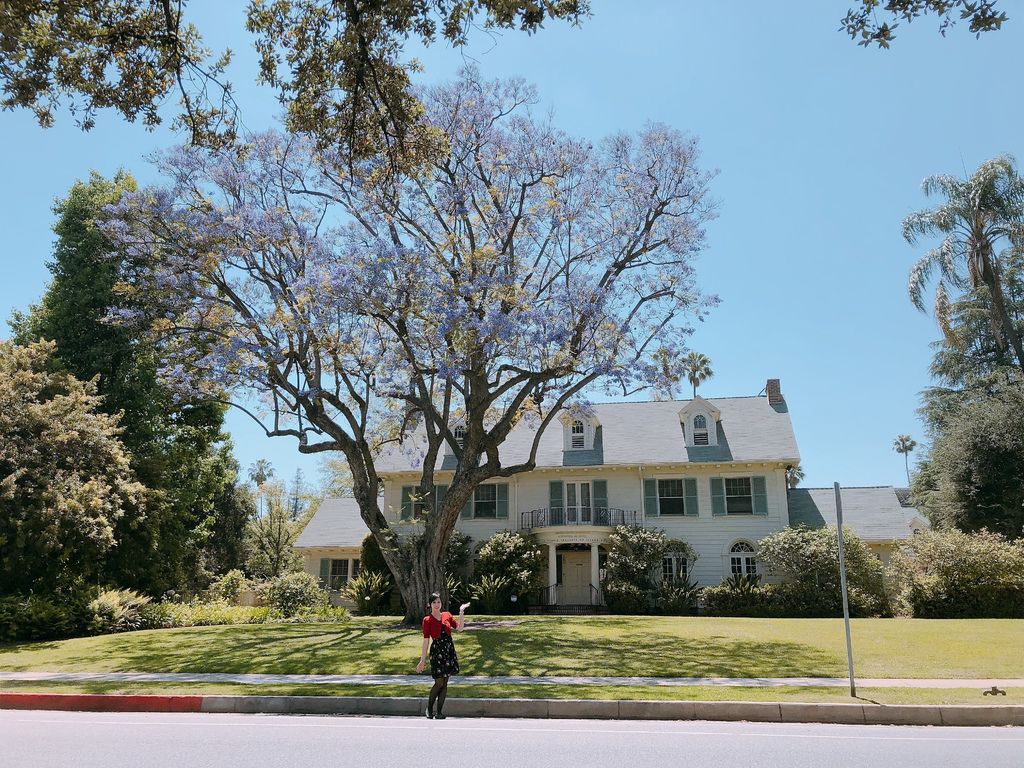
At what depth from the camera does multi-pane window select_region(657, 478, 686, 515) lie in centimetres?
3078

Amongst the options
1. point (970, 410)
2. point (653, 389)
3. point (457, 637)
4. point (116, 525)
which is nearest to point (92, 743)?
point (457, 637)

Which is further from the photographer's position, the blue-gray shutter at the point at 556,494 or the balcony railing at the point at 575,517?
the blue-gray shutter at the point at 556,494

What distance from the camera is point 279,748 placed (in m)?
7.63

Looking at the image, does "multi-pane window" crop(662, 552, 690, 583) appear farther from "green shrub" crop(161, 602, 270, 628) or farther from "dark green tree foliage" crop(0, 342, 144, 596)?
"dark green tree foliage" crop(0, 342, 144, 596)

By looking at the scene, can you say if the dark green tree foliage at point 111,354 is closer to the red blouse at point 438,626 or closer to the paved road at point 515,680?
the paved road at point 515,680

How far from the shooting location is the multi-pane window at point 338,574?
116 feet

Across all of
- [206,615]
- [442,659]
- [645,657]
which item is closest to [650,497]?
[206,615]

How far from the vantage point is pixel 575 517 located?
31516mm

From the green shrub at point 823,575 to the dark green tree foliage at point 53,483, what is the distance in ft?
70.1

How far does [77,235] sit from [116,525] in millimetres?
12029

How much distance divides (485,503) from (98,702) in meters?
21.5

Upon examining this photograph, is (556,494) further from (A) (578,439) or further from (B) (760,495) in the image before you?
(B) (760,495)

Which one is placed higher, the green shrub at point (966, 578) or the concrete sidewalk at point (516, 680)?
the green shrub at point (966, 578)

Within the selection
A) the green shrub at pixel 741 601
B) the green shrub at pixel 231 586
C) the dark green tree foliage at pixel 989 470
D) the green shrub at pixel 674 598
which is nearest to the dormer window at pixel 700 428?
the green shrub at pixel 674 598
